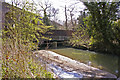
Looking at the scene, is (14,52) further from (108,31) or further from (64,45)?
(64,45)

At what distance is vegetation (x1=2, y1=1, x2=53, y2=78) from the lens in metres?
1.51

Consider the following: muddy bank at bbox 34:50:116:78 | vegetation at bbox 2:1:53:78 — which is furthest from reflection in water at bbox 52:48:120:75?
vegetation at bbox 2:1:53:78

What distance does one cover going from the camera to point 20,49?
1.65 m

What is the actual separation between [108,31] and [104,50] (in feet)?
4.98

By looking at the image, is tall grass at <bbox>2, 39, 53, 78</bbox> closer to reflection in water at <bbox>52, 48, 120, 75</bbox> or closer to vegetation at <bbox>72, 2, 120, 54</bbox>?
reflection in water at <bbox>52, 48, 120, 75</bbox>

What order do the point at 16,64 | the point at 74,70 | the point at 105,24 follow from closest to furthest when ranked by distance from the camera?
the point at 16,64 < the point at 74,70 < the point at 105,24

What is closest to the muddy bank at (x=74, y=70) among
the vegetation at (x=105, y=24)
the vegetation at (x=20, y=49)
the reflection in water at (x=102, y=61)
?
the vegetation at (x=20, y=49)

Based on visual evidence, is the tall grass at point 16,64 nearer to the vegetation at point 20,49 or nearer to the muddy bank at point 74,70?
the vegetation at point 20,49

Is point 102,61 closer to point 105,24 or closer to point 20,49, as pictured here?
point 105,24

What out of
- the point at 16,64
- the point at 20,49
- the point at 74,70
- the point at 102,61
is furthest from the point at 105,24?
the point at 16,64

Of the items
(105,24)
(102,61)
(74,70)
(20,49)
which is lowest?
(102,61)

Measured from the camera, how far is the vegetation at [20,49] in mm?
1508

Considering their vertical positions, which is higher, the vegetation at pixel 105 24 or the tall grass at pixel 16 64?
the vegetation at pixel 105 24

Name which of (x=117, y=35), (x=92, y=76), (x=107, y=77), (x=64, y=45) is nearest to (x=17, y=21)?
(x=92, y=76)
